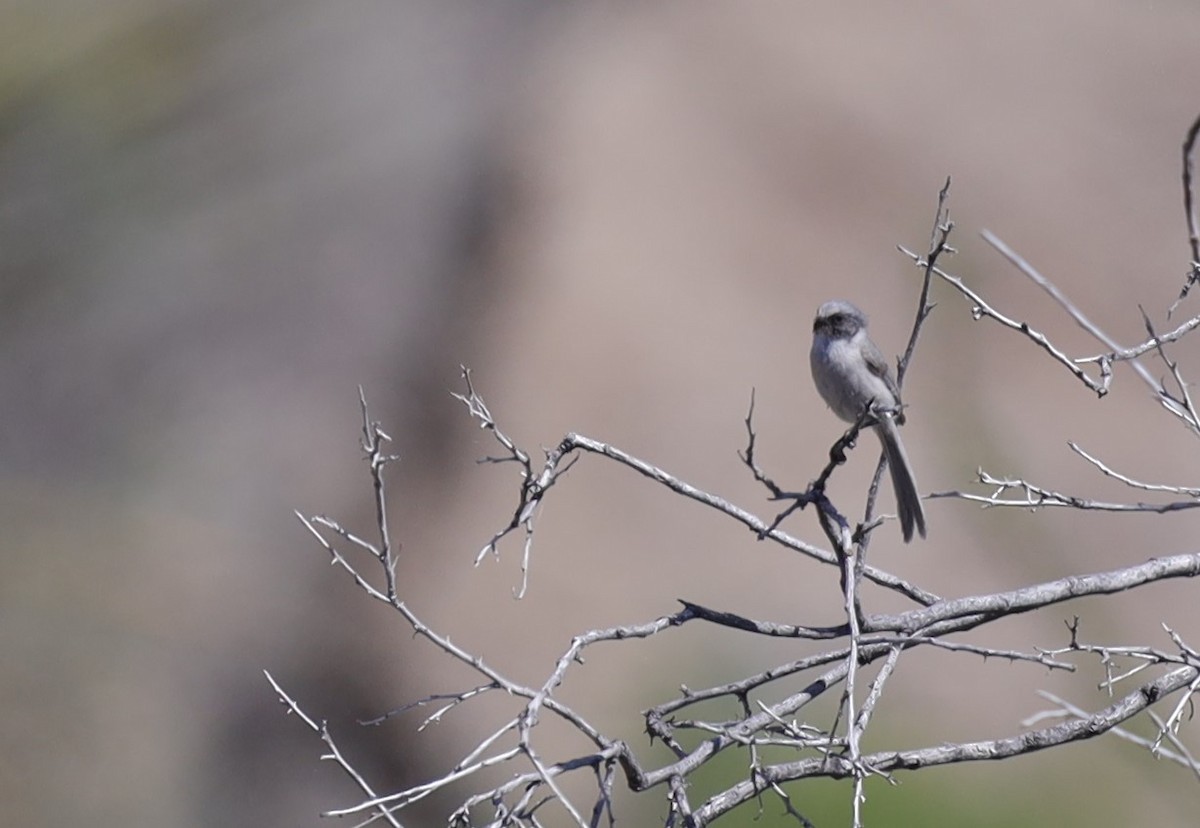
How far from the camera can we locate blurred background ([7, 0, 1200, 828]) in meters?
9.10

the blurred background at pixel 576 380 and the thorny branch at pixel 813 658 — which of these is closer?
the thorny branch at pixel 813 658

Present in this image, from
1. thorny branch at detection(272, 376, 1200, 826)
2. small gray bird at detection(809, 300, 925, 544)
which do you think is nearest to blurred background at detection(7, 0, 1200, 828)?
small gray bird at detection(809, 300, 925, 544)

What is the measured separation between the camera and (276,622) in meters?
10.1

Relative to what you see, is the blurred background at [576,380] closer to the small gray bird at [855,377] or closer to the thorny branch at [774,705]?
the small gray bird at [855,377]

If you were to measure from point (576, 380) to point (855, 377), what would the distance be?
14.0 feet

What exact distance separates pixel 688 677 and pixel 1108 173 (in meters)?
6.39

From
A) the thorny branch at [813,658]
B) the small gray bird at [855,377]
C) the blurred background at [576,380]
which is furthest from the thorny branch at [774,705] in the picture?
the blurred background at [576,380]

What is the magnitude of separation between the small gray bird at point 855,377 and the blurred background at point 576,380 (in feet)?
9.64

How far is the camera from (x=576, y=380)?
9695 millimetres

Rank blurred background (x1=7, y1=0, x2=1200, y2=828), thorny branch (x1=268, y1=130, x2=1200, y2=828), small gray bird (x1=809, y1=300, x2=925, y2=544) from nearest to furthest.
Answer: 1. thorny branch (x1=268, y1=130, x2=1200, y2=828)
2. small gray bird (x1=809, y1=300, x2=925, y2=544)
3. blurred background (x1=7, y1=0, x2=1200, y2=828)

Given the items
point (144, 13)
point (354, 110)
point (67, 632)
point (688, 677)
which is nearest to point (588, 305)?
point (688, 677)

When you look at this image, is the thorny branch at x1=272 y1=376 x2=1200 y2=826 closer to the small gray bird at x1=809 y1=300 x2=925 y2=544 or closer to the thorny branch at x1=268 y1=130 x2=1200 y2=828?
the thorny branch at x1=268 y1=130 x2=1200 y2=828

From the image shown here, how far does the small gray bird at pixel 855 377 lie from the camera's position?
5.61 metres

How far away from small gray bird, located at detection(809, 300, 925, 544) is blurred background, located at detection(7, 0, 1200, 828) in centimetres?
294
